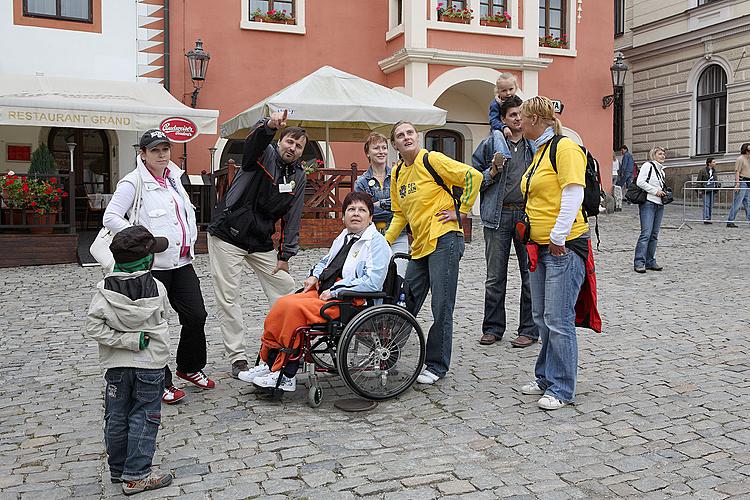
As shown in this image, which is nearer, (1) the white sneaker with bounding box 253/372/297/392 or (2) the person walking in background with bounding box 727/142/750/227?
(1) the white sneaker with bounding box 253/372/297/392

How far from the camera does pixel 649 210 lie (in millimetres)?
10570

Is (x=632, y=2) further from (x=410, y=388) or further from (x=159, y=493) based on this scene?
(x=159, y=493)

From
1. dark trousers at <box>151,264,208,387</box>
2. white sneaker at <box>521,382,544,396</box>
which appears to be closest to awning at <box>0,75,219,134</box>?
dark trousers at <box>151,264,208,387</box>

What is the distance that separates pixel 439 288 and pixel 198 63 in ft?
39.7

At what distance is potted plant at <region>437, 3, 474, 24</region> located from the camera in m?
17.8

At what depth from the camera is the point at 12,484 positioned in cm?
377

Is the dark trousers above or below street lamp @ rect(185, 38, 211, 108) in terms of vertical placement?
below

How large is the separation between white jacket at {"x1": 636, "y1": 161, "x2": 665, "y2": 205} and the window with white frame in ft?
52.8

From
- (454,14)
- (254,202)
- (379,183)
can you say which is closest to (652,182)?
(379,183)

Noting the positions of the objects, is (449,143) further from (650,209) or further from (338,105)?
(650,209)

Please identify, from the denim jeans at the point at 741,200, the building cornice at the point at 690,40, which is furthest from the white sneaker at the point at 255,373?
the building cornice at the point at 690,40

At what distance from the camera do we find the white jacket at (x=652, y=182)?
1044 cm

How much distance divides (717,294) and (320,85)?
23.1ft

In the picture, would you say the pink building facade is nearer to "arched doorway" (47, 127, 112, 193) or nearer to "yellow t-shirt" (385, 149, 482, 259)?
"arched doorway" (47, 127, 112, 193)
